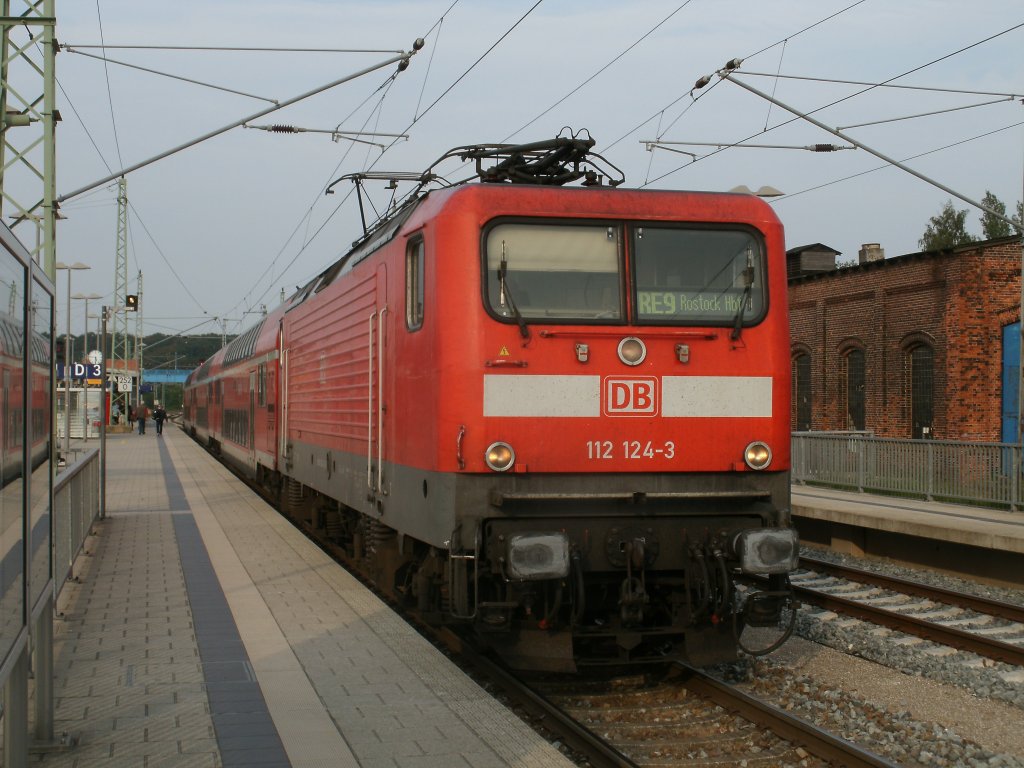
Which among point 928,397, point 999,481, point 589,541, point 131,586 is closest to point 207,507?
point 131,586

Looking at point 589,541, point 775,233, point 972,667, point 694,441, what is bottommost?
point 972,667

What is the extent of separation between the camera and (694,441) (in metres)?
7.32

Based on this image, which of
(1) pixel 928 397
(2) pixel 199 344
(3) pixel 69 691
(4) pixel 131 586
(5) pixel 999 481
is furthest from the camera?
(2) pixel 199 344

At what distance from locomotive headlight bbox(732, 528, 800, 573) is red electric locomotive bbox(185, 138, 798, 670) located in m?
0.01

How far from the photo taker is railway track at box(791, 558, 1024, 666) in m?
9.10

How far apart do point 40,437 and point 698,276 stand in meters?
4.23

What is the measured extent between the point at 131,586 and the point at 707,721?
6.22 m

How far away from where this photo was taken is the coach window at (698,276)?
24.5ft

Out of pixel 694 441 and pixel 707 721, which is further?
pixel 694 441

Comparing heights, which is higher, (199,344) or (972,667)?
(199,344)

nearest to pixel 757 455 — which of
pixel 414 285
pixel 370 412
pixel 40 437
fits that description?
pixel 414 285

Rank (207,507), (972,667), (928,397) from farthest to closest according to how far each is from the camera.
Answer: (928,397)
(207,507)
(972,667)

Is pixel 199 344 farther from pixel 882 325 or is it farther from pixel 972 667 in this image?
pixel 972 667

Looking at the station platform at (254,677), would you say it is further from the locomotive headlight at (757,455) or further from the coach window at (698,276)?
the coach window at (698,276)
